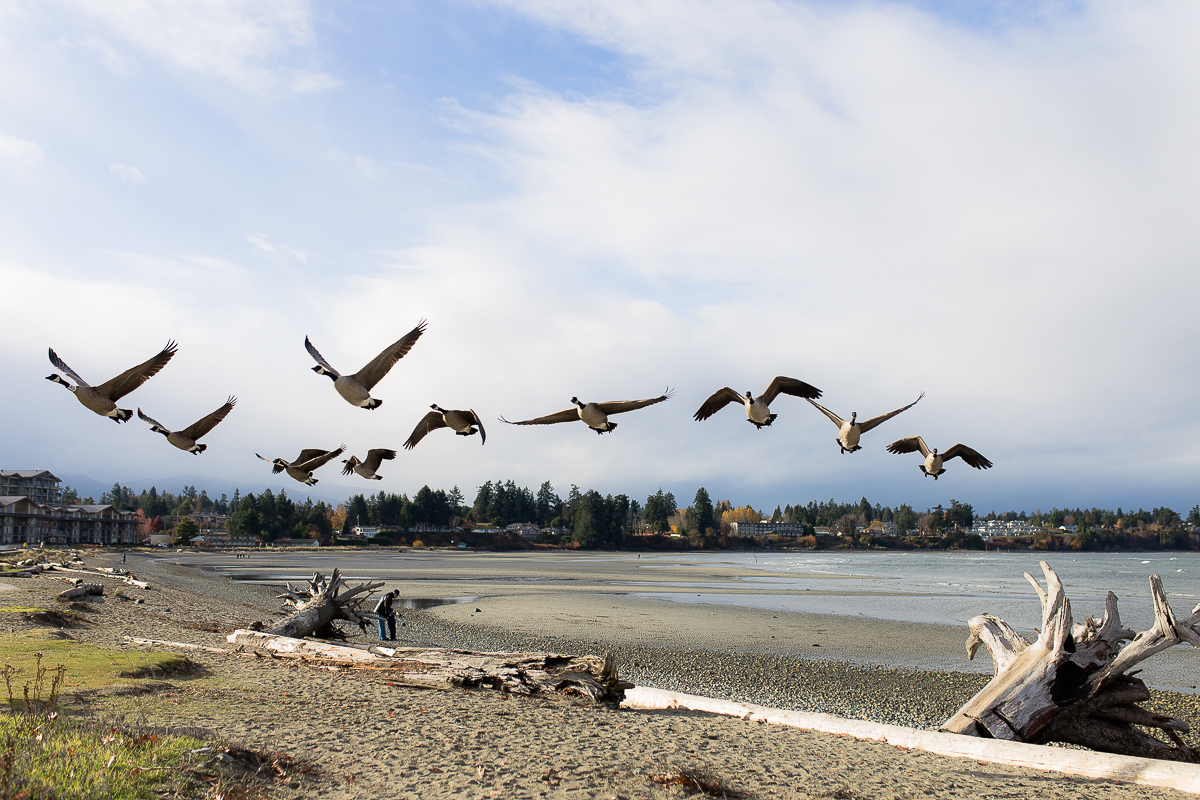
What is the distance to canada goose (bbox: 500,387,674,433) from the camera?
827 centimetres

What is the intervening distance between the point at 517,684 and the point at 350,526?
196696mm

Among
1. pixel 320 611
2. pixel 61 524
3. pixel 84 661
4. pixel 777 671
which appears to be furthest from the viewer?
pixel 61 524

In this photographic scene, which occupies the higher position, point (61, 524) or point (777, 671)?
point (777, 671)

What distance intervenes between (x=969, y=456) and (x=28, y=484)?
167m

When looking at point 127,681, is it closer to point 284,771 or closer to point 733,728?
point 284,771

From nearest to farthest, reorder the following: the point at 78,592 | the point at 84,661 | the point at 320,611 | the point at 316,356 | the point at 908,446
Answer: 1. the point at 316,356
2. the point at 908,446
3. the point at 84,661
4. the point at 320,611
5. the point at 78,592

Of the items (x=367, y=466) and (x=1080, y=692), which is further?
(x=1080, y=692)

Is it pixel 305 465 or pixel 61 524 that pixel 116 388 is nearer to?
pixel 305 465

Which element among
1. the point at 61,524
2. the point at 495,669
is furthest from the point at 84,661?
the point at 61,524

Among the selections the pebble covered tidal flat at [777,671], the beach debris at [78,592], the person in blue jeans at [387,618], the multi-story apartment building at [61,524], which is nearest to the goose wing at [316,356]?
the pebble covered tidal flat at [777,671]

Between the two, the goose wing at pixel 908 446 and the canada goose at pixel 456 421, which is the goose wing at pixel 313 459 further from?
the goose wing at pixel 908 446

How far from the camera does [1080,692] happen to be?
12352 millimetres

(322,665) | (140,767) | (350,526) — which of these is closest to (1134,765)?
(140,767)

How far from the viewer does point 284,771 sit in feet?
29.7
